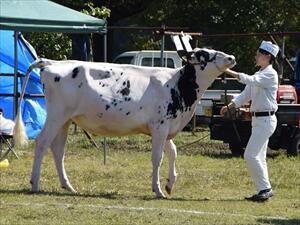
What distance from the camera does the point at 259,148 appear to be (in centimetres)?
1240

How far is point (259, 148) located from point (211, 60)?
1.44 metres

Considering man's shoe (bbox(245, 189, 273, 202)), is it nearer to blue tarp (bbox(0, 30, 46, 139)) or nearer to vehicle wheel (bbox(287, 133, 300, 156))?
vehicle wheel (bbox(287, 133, 300, 156))

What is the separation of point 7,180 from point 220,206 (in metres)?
3.89

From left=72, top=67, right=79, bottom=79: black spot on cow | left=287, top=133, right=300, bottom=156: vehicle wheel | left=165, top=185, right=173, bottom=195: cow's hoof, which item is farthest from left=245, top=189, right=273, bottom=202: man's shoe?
left=287, top=133, right=300, bottom=156: vehicle wheel

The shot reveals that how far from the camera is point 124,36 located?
137 ft

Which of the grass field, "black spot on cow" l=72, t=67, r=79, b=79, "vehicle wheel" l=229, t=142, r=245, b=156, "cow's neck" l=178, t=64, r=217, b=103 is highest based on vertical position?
"black spot on cow" l=72, t=67, r=79, b=79

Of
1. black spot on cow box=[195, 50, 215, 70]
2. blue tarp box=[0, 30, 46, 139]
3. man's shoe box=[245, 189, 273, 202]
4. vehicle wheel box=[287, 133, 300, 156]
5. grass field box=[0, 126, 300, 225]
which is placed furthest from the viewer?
blue tarp box=[0, 30, 46, 139]

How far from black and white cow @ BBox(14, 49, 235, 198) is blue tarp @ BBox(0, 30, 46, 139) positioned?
8.39 meters

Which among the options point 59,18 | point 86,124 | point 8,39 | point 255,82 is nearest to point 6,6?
point 59,18

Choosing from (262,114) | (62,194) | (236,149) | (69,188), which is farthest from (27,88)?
(262,114)

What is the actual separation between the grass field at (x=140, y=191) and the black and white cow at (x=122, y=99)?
2.25 feet

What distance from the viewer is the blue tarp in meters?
21.3

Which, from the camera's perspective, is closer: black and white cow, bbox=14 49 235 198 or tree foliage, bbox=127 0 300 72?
black and white cow, bbox=14 49 235 198

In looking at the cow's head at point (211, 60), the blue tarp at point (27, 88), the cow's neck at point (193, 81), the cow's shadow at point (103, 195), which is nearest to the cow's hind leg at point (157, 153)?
the cow's shadow at point (103, 195)
